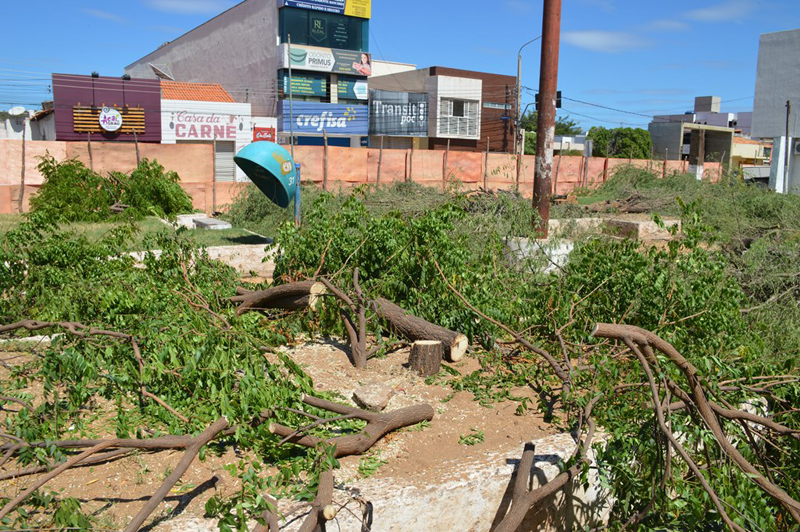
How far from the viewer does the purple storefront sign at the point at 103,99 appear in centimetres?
2433

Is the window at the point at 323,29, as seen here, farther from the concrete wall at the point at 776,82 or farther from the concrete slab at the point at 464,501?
the concrete slab at the point at 464,501


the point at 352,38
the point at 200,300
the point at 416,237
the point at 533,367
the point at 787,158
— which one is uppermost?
the point at 352,38

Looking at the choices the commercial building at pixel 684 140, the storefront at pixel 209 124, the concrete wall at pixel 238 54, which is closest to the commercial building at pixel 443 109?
the concrete wall at pixel 238 54

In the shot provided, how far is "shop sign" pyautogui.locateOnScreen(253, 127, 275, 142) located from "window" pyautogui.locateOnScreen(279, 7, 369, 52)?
8077 mm

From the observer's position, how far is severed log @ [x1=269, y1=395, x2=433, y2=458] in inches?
137

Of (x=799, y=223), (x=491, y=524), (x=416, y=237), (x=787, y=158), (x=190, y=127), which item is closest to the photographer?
(x=491, y=524)

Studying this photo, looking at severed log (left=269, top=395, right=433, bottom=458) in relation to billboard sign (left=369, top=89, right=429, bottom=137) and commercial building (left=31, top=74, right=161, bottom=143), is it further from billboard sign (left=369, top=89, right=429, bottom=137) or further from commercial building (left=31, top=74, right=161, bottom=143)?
billboard sign (left=369, top=89, right=429, bottom=137)

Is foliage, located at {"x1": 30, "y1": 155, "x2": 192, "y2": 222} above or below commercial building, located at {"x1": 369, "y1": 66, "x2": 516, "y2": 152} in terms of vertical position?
below

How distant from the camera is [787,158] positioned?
25.2 m

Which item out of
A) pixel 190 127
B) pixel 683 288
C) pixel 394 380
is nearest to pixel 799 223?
pixel 683 288

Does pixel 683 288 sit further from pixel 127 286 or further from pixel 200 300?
pixel 127 286

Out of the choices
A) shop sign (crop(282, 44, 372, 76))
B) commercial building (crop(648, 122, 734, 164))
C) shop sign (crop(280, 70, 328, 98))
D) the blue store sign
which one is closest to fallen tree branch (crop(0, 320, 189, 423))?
the blue store sign

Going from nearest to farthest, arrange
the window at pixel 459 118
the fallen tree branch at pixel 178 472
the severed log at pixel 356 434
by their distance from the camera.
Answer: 1. the fallen tree branch at pixel 178 472
2. the severed log at pixel 356 434
3. the window at pixel 459 118

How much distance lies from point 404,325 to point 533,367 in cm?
116
